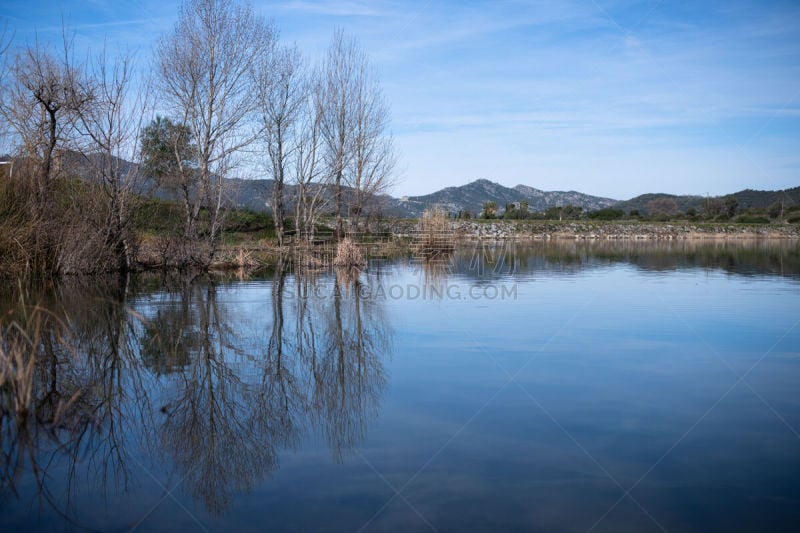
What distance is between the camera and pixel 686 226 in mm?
49688

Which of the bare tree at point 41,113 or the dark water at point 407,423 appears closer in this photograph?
the dark water at point 407,423

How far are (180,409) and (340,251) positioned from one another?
1381 cm

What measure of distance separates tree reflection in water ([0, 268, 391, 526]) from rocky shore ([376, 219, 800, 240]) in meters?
35.0

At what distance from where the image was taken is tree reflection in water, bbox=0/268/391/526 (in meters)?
3.66

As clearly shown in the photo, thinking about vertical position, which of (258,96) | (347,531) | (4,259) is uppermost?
(258,96)

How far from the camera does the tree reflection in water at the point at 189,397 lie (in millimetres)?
3664

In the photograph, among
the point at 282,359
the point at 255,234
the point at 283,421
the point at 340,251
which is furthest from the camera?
the point at 255,234

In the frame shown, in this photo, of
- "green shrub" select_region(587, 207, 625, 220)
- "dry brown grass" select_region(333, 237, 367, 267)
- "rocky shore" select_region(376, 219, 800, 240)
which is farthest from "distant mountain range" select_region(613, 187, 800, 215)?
"dry brown grass" select_region(333, 237, 367, 267)

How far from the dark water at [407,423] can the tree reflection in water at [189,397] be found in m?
0.02

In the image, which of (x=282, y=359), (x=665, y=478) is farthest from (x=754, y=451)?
(x=282, y=359)

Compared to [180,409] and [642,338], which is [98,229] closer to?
[180,409]

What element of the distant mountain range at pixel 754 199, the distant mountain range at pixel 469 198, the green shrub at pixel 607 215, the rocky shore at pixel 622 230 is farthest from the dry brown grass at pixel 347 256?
the distant mountain range at pixel 754 199

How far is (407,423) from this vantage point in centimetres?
443

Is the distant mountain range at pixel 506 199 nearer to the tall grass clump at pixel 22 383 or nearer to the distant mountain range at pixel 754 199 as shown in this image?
the distant mountain range at pixel 754 199
